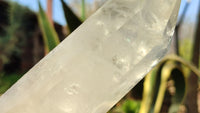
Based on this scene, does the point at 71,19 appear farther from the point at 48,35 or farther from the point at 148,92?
the point at 148,92

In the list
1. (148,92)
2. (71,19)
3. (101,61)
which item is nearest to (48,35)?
(71,19)

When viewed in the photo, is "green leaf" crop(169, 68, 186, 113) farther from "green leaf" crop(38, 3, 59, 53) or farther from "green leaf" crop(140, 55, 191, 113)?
"green leaf" crop(38, 3, 59, 53)

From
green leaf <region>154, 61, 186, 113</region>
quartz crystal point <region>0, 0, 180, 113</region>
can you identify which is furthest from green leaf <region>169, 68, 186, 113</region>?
quartz crystal point <region>0, 0, 180, 113</region>

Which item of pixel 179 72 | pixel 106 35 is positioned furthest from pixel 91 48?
pixel 179 72

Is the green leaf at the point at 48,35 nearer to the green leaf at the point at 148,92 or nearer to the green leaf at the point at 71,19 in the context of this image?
the green leaf at the point at 71,19

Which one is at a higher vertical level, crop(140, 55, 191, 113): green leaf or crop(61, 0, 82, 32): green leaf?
crop(61, 0, 82, 32): green leaf

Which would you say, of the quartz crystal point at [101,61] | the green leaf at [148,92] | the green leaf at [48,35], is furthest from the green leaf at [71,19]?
the quartz crystal point at [101,61]
